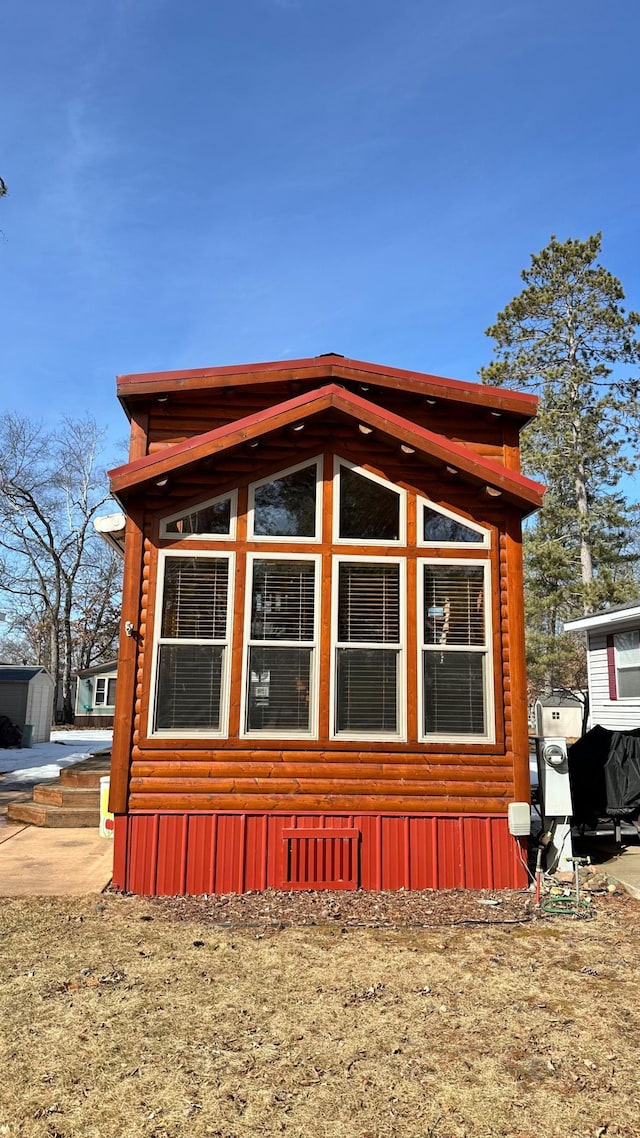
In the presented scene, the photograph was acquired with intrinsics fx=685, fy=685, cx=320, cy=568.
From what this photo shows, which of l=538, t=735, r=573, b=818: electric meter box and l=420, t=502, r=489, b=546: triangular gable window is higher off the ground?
l=420, t=502, r=489, b=546: triangular gable window

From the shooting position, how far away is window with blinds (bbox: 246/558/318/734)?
573cm

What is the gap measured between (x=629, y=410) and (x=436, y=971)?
22.7m

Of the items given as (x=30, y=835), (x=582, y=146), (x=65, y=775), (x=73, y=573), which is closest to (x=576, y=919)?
(x=30, y=835)

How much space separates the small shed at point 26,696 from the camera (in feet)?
63.0

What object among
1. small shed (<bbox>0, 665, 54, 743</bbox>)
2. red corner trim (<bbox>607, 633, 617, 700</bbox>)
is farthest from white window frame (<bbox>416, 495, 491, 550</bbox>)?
small shed (<bbox>0, 665, 54, 743</bbox>)

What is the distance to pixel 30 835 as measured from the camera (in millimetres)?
7473

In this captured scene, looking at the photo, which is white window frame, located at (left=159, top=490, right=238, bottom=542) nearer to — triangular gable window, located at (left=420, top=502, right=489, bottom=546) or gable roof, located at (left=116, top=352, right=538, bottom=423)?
gable roof, located at (left=116, top=352, right=538, bottom=423)

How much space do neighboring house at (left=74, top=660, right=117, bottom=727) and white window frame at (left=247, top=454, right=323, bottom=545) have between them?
2679cm

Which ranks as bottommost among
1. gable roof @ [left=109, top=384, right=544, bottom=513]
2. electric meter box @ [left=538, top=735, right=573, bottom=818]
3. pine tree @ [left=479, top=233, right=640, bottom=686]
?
electric meter box @ [left=538, top=735, right=573, bottom=818]

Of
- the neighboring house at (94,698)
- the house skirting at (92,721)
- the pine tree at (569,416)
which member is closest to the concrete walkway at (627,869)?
the pine tree at (569,416)

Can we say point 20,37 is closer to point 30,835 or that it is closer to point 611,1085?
point 30,835

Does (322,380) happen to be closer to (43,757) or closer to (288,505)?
(288,505)

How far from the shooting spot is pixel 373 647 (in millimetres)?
5871

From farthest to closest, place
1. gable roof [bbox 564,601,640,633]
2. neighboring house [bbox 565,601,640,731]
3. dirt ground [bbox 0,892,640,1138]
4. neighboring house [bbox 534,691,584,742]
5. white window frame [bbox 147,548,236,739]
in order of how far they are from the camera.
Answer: neighboring house [bbox 565,601,640,731]
gable roof [bbox 564,601,640,633]
neighboring house [bbox 534,691,584,742]
white window frame [bbox 147,548,236,739]
dirt ground [bbox 0,892,640,1138]
